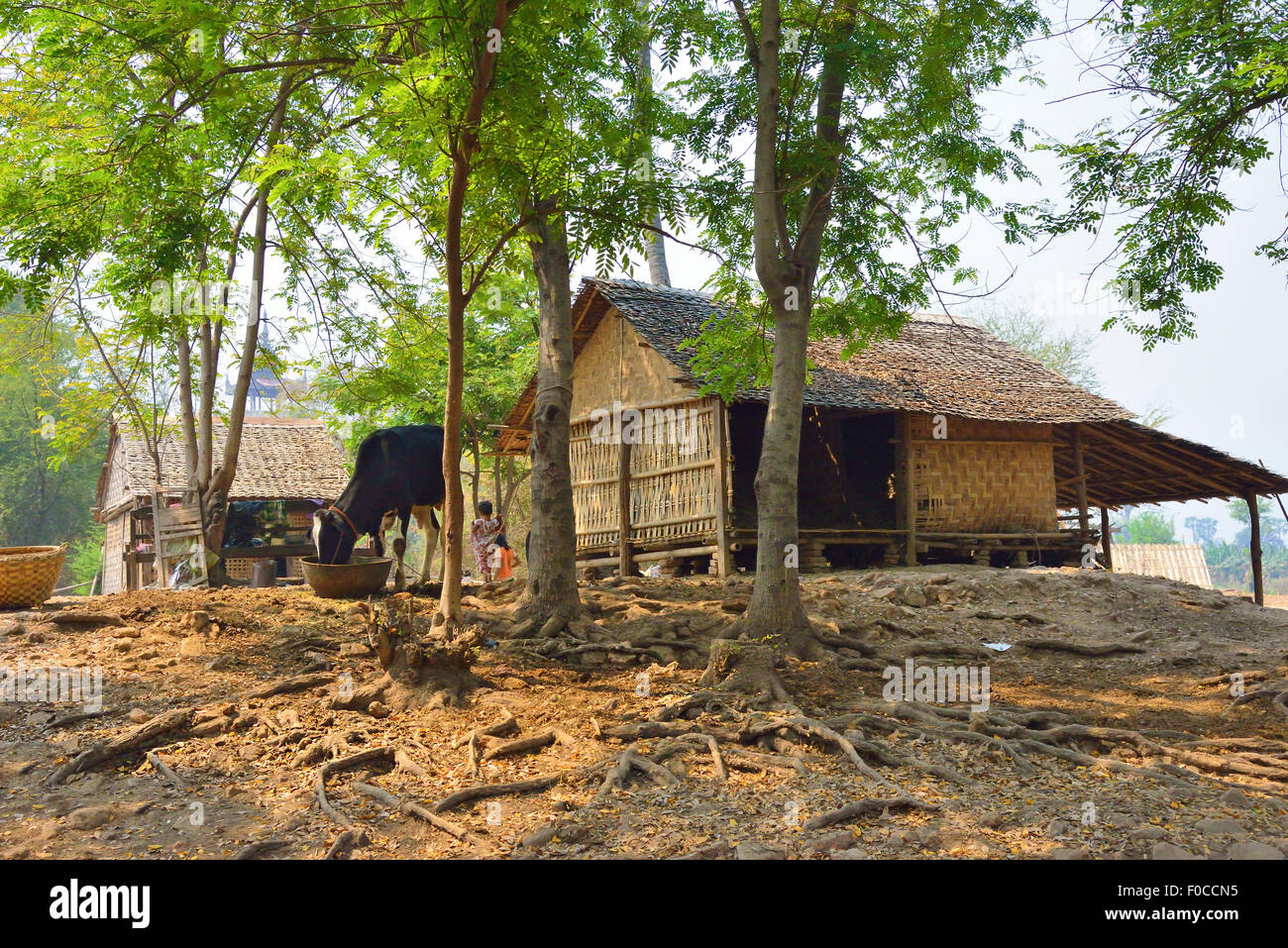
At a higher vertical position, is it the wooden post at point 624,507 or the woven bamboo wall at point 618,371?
the woven bamboo wall at point 618,371

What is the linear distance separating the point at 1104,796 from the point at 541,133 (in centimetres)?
600

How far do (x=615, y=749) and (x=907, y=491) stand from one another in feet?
36.3

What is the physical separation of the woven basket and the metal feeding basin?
248 centimetres

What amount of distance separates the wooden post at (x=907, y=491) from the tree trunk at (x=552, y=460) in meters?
7.63

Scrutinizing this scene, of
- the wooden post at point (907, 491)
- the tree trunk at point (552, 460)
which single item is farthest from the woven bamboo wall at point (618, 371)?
the tree trunk at point (552, 460)

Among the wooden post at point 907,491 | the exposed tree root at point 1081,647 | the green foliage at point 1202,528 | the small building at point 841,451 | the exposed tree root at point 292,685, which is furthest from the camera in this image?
the green foliage at point 1202,528

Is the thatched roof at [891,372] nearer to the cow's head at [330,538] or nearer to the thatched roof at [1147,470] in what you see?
the thatched roof at [1147,470]

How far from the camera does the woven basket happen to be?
32.7 feet

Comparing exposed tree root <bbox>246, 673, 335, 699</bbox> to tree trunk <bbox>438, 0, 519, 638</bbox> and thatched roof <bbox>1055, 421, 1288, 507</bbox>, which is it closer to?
tree trunk <bbox>438, 0, 519, 638</bbox>

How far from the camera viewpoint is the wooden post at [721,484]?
14.4 meters

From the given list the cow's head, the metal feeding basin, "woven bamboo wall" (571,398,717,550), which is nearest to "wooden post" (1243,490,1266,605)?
"woven bamboo wall" (571,398,717,550)

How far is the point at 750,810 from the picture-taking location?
5371mm

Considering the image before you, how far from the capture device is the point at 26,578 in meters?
10.0
